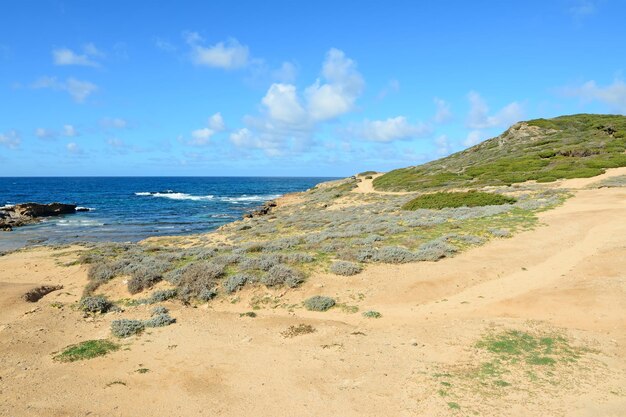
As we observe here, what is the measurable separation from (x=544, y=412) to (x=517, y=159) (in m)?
59.2

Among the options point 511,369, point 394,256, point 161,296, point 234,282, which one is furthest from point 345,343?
point 161,296

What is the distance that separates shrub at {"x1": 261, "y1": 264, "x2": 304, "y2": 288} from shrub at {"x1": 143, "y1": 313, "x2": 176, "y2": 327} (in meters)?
3.89

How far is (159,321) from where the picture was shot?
13711 millimetres

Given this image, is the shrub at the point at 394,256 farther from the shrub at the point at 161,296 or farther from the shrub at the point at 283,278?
the shrub at the point at 161,296

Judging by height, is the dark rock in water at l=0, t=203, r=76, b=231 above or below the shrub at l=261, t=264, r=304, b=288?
below

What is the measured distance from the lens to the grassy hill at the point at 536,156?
48875 millimetres

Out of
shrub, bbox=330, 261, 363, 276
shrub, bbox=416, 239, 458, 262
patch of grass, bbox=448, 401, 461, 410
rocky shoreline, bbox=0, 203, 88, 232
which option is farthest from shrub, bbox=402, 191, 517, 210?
rocky shoreline, bbox=0, 203, 88, 232

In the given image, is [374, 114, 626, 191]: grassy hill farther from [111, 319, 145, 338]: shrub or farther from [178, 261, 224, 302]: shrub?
[111, 319, 145, 338]: shrub

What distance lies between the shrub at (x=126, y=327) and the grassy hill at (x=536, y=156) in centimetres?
4454

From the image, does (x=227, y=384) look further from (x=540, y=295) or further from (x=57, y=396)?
(x=540, y=295)

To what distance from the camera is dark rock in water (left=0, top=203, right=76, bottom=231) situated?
53294mm

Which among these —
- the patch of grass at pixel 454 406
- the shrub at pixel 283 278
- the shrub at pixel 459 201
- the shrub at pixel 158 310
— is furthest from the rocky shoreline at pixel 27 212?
the patch of grass at pixel 454 406

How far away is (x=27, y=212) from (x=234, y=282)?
58.3 m

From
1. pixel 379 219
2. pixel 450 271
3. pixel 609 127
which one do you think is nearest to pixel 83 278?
pixel 450 271
